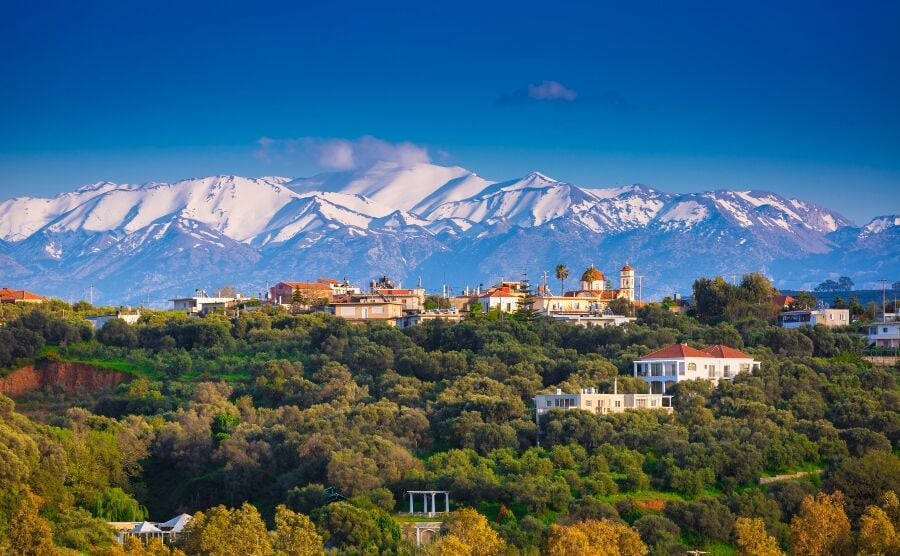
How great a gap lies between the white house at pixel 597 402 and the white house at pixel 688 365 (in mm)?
3314

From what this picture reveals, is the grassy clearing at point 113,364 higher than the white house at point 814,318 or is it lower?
lower

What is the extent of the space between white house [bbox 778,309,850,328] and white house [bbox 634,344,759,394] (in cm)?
1842

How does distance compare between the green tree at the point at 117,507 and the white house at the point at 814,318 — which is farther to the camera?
the white house at the point at 814,318

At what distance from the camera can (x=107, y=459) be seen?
227ft

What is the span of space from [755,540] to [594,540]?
4.93m

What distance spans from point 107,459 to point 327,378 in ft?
53.5

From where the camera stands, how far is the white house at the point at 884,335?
303 ft

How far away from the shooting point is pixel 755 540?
53.5 metres

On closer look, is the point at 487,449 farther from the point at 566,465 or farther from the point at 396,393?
the point at 396,393

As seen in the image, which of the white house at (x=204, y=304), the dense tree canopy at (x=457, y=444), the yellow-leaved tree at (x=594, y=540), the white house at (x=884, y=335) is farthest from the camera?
the white house at (x=204, y=304)

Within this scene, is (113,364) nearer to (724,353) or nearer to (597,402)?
(597,402)

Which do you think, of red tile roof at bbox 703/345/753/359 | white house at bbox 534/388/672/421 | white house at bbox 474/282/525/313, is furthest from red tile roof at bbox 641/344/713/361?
white house at bbox 474/282/525/313

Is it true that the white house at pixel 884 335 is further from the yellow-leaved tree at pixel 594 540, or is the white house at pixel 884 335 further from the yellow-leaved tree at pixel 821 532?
the yellow-leaved tree at pixel 594 540

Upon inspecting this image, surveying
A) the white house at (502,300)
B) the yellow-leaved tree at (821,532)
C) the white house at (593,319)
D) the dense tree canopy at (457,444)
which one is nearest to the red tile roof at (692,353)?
the dense tree canopy at (457,444)
